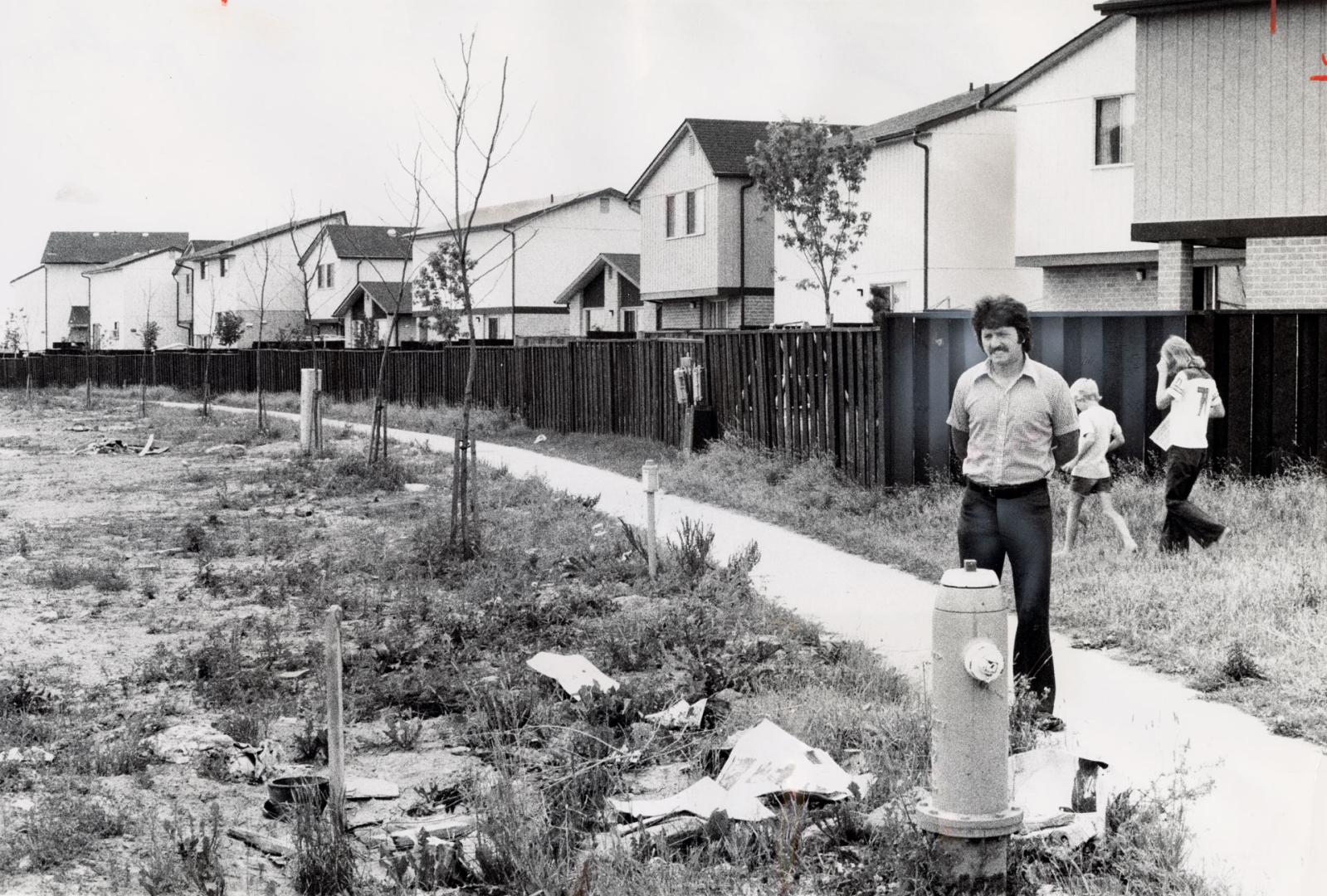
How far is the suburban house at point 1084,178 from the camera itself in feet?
92.2

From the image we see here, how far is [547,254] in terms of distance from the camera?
184 ft

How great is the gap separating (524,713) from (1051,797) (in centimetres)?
289

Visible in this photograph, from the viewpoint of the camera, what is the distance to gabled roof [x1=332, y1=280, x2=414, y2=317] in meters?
60.7

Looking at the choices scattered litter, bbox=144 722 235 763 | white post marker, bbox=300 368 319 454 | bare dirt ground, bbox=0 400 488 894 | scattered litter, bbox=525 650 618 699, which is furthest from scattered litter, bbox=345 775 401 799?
white post marker, bbox=300 368 319 454

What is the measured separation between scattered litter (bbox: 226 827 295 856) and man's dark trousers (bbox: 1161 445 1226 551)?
7650mm

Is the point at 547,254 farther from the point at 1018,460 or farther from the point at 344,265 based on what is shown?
the point at 1018,460

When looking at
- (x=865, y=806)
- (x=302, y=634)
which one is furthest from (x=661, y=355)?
(x=865, y=806)

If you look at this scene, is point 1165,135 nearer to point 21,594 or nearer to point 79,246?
point 21,594

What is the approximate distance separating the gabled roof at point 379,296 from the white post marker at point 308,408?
3355cm

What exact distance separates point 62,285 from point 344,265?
137 ft

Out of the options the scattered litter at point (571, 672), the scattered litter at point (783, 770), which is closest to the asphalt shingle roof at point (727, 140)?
the scattered litter at point (571, 672)

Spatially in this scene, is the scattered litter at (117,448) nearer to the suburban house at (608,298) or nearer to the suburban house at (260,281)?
the suburban house at (608,298)

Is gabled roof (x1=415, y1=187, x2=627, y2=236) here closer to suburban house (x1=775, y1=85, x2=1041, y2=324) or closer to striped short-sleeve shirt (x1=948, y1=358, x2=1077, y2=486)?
suburban house (x1=775, y1=85, x2=1041, y2=324)

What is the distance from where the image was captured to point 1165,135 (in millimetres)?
20469
